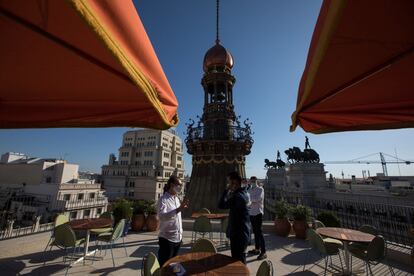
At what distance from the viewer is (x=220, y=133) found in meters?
14.5

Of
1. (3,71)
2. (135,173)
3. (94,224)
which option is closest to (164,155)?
(135,173)

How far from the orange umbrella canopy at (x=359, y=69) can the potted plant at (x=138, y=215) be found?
899 cm

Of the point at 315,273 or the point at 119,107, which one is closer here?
the point at 119,107

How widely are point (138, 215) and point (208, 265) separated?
293 inches

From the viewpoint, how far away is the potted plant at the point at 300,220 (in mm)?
8922

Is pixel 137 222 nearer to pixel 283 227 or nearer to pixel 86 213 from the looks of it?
pixel 283 227

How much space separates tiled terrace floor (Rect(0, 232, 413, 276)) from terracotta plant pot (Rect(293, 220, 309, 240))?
0.56 meters

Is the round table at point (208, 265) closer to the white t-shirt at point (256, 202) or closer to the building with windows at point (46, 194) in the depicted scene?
the white t-shirt at point (256, 202)

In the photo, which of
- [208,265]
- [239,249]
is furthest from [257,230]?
[208,265]

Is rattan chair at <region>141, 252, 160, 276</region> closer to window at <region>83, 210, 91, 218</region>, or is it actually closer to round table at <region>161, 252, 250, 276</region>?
round table at <region>161, 252, 250, 276</region>

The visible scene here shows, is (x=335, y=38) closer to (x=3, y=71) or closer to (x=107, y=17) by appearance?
(x=107, y=17)

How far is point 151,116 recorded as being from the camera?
7.69ft

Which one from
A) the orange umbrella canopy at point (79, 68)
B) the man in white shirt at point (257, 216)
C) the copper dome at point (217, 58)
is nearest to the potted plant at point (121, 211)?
the man in white shirt at point (257, 216)

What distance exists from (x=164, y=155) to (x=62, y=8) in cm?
7124
